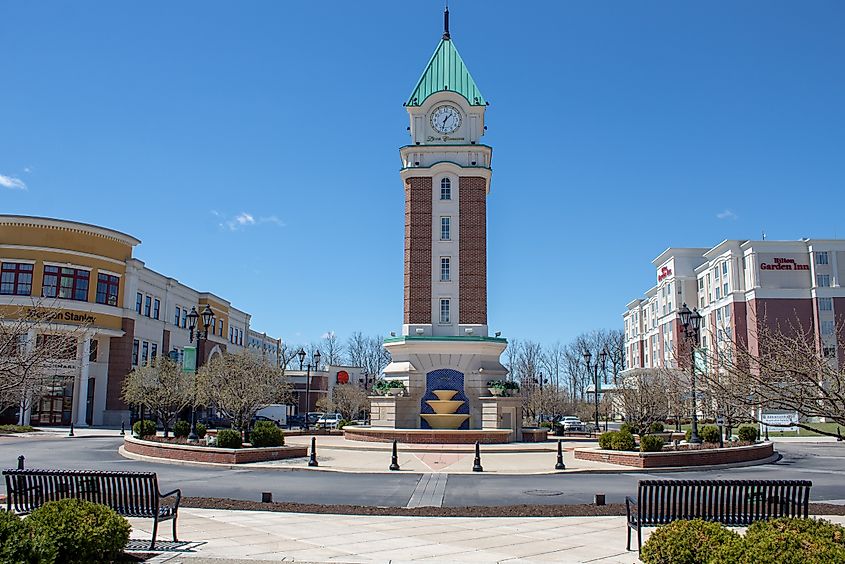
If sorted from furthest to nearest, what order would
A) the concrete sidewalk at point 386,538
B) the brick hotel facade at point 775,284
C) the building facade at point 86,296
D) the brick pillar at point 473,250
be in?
1. the brick hotel facade at point 775,284
2. the building facade at point 86,296
3. the brick pillar at point 473,250
4. the concrete sidewalk at point 386,538

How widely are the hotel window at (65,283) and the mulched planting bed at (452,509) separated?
44422 millimetres

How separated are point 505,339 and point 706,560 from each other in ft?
110

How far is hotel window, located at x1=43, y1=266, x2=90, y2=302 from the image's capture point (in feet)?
174

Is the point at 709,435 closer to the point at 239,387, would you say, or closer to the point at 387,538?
the point at 239,387

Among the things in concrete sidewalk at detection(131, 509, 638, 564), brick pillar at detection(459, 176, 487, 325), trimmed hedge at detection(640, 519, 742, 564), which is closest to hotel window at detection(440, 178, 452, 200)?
brick pillar at detection(459, 176, 487, 325)

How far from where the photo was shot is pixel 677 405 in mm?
33344

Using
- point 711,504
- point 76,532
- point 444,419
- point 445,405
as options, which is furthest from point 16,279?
point 711,504

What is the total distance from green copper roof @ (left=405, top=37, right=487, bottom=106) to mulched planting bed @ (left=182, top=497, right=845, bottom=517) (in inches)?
1262

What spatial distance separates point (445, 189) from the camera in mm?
42031

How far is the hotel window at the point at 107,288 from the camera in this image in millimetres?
55869

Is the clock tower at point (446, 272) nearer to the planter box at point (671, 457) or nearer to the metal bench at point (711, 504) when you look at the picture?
the planter box at point (671, 457)

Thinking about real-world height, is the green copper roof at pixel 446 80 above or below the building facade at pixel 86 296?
above

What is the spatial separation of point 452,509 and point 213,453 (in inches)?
488

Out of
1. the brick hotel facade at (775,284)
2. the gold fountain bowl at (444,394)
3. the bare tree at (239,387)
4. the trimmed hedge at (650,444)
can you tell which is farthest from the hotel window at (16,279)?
the brick hotel facade at (775,284)
